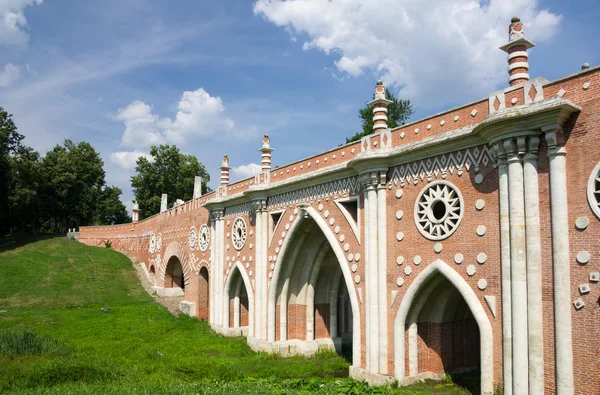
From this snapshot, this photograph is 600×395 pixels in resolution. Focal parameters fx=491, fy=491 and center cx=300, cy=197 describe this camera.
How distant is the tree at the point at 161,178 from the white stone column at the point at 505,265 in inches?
1496

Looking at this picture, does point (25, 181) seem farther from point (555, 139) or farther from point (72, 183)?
point (555, 139)

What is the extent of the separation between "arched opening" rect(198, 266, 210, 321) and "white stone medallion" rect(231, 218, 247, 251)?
397 cm

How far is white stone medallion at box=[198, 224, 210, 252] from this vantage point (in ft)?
70.9

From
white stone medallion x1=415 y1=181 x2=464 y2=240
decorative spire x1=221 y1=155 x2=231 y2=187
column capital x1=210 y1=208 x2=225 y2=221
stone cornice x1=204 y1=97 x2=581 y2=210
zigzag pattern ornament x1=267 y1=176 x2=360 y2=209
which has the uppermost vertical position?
decorative spire x1=221 y1=155 x2=231 y2=187

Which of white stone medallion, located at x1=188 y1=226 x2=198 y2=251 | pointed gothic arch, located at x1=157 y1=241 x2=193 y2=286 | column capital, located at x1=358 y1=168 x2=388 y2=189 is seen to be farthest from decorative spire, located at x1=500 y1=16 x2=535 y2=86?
pointed gothic arch, located at x1=157 y1=241 x2=193 y2=286

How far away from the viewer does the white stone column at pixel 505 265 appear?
839 centimetres

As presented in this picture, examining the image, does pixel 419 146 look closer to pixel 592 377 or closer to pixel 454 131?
pixel 454 131

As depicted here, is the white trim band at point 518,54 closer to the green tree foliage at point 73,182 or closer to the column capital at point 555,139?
the column capital at point 555,139

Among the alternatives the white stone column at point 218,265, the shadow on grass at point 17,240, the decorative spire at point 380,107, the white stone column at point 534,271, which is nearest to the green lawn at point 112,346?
the white stone column at point 218,265

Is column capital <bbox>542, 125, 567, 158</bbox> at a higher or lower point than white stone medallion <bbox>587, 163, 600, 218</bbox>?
higher

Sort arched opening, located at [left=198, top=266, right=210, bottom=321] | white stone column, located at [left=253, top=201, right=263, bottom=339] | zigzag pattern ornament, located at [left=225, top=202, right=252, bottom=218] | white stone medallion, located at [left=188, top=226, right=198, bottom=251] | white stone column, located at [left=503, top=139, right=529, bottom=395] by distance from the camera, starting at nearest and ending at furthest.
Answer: white stone column, located at [left=503, top=139, right=529, bottom=395]
white stone column, located at [left=253, top=201, right=263, bottom=339]
zigzag pattern ornament, located at [left=225, top=202, right=252, bottom=218]
arched opening, located at [left=198, top=266, right=210, bottom=321]
white stone medallion, located at [left=188, top=226, right=198, bottom=251]

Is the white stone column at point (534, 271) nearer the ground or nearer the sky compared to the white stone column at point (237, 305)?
nearer the sky

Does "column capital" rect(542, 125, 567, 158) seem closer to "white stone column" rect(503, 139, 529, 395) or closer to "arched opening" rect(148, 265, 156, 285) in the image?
"white stone column" rect(503, 139, 529, 395)

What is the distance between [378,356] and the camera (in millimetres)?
11203
